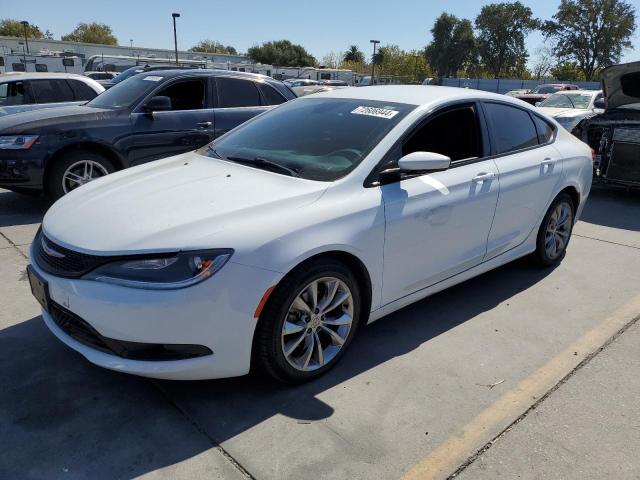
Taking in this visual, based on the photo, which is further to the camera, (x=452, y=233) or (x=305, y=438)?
(x=452, y=233)

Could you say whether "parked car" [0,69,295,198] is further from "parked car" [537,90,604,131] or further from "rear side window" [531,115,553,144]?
"parked car" [537,90,604,131]

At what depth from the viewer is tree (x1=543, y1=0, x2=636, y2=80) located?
5191cm

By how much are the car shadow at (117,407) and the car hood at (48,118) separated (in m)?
3.29

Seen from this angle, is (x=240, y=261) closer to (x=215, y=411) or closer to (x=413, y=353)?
(x=215, y=411)

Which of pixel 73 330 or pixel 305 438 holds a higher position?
pixel 73 330

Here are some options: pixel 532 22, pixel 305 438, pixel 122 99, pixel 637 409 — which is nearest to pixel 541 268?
pixel 637 409

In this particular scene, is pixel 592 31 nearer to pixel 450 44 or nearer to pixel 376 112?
pixel 450 44

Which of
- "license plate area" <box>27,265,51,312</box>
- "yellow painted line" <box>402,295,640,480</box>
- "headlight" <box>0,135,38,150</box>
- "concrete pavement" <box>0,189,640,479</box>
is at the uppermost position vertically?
"headlight" <box>0,135,38,150</box>

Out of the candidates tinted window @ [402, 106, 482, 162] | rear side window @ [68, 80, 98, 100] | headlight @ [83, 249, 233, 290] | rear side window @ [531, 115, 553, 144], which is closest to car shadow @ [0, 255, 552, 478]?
headlight @ [83, 249, 233, 290]

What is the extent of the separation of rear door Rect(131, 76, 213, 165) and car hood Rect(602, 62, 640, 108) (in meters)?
5.90

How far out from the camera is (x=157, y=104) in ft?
20.3

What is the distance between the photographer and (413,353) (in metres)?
3.24

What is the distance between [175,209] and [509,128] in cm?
277

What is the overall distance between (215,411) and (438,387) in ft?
4.01
